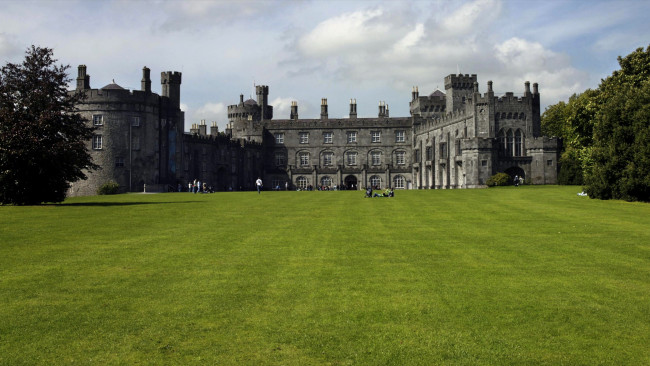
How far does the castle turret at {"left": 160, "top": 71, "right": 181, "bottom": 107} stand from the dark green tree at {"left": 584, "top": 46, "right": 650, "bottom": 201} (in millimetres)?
50652

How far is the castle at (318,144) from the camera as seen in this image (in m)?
68.2

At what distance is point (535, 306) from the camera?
1034 centimetres

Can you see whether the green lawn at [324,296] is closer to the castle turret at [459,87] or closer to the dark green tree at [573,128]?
the dark green tree at [573,128]

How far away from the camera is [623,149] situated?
1410 inches

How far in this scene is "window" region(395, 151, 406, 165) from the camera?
105 meters

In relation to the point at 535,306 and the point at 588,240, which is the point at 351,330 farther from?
the point at 588,240

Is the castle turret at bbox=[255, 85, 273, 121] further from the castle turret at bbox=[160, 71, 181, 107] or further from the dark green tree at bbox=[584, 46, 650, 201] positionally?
the dark green tree at bbox=[584, 46, 650, 201]

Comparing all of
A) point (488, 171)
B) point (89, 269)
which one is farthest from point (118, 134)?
point (89, 269)

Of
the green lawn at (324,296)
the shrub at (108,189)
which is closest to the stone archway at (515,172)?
the shrub at (108,189)

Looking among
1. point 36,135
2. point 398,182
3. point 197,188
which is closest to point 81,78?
point 197,188

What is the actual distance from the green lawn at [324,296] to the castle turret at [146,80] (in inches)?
2072

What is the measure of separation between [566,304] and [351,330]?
13.2ft

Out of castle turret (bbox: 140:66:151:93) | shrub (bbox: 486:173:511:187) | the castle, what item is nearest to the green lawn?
the castle

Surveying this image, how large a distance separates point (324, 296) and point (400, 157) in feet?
312
